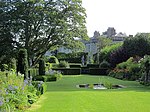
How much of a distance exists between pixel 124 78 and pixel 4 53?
14950 millimetres

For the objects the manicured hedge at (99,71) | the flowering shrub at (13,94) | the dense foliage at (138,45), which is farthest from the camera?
the manicured hedge at (99,71)

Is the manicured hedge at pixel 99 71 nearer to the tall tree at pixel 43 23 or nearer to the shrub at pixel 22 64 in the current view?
the tall tree at pixel 43 23

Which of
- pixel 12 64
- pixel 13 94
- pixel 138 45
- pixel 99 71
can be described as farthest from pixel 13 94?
pixel 99 71

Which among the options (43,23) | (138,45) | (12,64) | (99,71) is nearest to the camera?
(12,64)

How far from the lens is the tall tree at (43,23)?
3653 centimetres

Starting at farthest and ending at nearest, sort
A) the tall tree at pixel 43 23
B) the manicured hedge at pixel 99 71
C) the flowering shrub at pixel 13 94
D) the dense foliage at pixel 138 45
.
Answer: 1. the manicured hedge at pixel 99 71
2. the dense foliage at pixel 138 45
3. the tall tree at pixel 43 23
4. the flowering shrub at pixel 13 94

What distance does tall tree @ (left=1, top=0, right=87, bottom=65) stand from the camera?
36531 mm

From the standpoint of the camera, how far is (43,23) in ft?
122

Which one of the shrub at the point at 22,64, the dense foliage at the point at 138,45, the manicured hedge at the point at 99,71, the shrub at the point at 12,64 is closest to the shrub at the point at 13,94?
the shrub at the point at 22,64

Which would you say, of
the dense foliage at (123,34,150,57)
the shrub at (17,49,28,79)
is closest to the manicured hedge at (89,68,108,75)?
the dense foliage at (123,34,150,57)

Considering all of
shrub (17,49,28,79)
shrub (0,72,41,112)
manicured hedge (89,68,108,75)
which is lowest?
shrub (0,72,41,112)

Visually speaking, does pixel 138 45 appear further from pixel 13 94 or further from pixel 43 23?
pixel 13 94

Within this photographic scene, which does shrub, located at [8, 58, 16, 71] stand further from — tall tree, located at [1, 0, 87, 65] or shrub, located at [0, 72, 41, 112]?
shrub, located at [0, 72, 41, 112]

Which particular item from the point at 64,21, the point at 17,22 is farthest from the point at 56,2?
the point at 17,22
